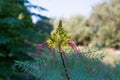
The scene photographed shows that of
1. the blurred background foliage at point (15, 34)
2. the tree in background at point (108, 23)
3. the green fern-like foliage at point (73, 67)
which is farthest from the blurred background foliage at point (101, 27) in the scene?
the green fern-like foliage at point (73, 67)

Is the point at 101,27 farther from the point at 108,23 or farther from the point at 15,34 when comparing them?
the point at 15,34

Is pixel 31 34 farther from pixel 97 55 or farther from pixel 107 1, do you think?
pixel 107 1

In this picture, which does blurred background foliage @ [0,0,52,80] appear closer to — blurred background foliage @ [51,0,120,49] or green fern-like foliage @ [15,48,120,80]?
green fern-like foliage @ [15,48,120,80]

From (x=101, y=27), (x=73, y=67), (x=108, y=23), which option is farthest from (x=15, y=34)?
(x=101, y=27)

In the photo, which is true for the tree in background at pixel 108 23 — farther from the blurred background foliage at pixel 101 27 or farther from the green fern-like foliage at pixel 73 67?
the green fern-like foliage at pixel 73 67

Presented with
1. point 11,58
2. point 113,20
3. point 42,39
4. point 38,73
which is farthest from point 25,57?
point 113,20
